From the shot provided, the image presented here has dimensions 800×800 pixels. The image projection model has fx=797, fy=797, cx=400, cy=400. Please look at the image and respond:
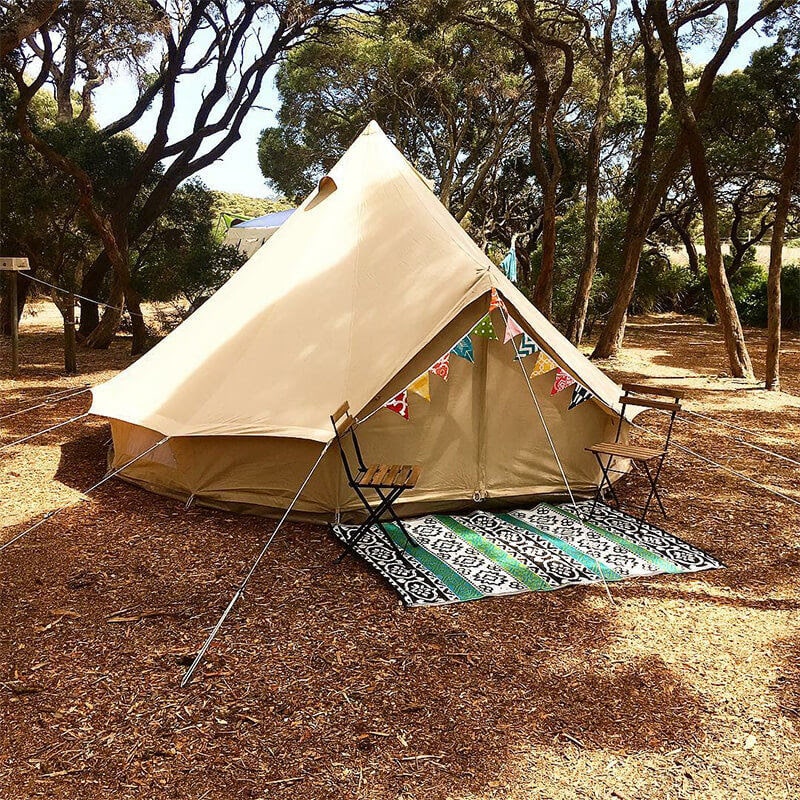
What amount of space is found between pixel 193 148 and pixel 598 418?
10.2 meters

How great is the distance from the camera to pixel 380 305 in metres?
5.34

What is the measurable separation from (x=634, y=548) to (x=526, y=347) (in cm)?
143

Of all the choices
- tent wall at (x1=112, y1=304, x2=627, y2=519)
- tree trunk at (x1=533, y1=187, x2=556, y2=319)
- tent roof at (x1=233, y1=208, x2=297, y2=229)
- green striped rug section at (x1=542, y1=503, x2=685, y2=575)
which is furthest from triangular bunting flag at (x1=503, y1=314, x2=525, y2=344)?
tent roof at (x1=233, y1=208, x2=297, y2=229)

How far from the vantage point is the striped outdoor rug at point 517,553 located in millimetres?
4378

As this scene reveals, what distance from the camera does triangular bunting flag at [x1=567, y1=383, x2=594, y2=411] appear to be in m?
5.45

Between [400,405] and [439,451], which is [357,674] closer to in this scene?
[400,405]

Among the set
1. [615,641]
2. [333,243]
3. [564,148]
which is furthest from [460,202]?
[615,641]

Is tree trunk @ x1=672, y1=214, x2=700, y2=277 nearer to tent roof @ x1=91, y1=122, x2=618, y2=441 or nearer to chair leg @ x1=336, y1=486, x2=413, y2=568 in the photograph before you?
tent roof @ x1=91, y1=122, x2=618, y2=441

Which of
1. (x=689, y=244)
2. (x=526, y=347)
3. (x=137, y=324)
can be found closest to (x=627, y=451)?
(x=526, y=347)

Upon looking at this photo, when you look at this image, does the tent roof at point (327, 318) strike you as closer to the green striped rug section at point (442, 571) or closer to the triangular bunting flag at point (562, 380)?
the triangular bunting flag at point (562, 380)

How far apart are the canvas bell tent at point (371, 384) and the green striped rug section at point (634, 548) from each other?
299 mm

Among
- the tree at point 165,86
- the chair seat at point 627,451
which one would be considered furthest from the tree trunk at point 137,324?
the chair seat at point 627,451

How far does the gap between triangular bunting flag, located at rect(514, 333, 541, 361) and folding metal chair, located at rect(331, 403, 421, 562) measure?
104cm

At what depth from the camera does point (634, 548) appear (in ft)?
16.1
